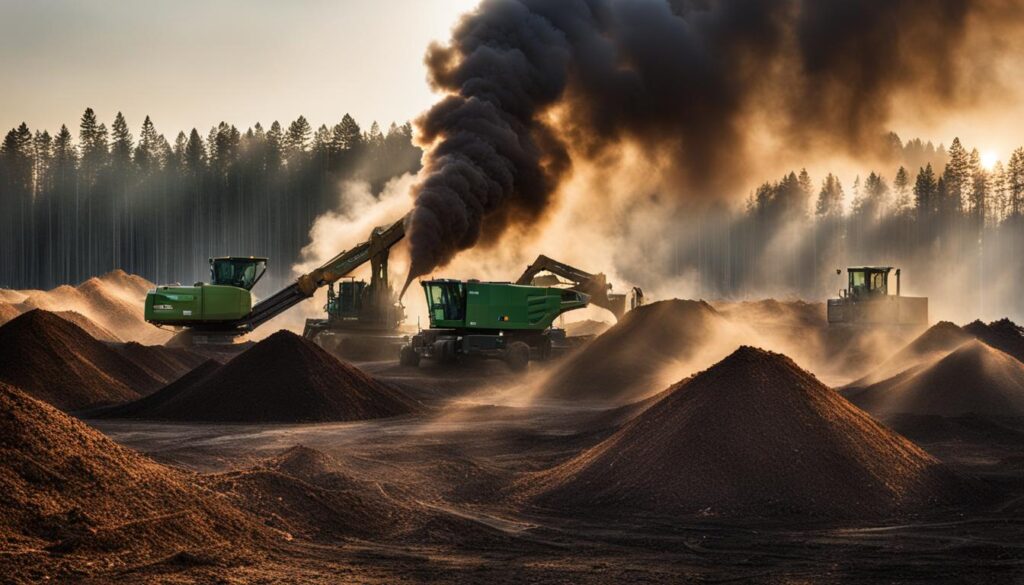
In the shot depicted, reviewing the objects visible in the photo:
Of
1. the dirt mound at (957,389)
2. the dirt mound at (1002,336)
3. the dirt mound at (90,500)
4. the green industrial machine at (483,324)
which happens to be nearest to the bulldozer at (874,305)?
the dirt mound at (1002,336)

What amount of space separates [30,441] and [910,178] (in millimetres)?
97887

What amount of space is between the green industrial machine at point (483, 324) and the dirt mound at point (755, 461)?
20763mm

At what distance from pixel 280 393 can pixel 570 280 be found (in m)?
21.4

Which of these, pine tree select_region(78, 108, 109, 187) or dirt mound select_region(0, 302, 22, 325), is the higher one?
pine tree select_region(78, 108, 109, 187)

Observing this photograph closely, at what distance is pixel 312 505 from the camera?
632 inches

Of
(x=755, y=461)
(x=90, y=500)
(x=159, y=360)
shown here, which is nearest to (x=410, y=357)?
(x=159, y=360)

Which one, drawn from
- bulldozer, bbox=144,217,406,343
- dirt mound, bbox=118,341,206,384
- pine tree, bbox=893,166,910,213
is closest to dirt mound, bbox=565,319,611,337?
bulldozer, bbox=144,217,406,343

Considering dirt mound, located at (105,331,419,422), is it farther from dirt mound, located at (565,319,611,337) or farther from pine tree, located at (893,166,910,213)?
pine tree, located at (893,166,910,213)

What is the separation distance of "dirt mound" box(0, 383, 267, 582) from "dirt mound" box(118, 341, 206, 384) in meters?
23.5

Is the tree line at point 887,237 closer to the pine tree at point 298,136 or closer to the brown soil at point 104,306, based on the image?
the pine tree at point 298,136

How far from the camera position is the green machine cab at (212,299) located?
45094 millimetres

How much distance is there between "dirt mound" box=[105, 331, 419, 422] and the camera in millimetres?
29516

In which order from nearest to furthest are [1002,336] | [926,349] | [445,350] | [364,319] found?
[926,349], [1002,336], [445,350], [364,319]

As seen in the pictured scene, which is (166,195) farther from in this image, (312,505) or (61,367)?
(312,505)
